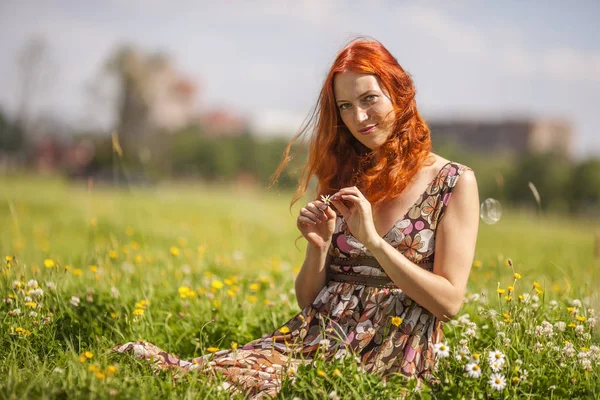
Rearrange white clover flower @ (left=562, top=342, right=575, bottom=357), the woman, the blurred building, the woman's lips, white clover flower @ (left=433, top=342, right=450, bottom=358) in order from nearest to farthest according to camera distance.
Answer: white clover flower @ (left=433, top=342, right=450, bottom=358) < the woman < white clover flower @ (left=562, top=342, right=575, bottom=357) < the woman's lips < the blurred building

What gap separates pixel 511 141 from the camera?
33.0 m

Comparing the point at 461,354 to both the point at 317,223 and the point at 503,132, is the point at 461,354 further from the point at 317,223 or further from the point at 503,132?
the point at 503,132

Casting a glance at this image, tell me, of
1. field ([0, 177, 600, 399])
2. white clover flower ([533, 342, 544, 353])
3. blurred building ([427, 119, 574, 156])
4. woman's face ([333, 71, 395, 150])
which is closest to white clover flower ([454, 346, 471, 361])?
field ([0, 177, 600, 399])

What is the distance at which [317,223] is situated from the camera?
7.82ft

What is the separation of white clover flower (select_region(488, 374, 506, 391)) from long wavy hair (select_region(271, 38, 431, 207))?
32.0 inches

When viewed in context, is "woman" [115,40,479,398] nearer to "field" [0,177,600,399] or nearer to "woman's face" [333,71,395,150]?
"woman's face" [333,71,395,150]

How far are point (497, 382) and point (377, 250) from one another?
0.66 m

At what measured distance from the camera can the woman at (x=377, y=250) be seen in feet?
7.07

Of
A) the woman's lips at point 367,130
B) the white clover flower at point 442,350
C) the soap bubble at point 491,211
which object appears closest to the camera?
the white clover flower at point 442,350

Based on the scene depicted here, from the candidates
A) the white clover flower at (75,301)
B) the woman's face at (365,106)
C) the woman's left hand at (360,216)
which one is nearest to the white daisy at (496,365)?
the woman's left hand at (360,216)

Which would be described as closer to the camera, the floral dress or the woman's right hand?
the floral dress

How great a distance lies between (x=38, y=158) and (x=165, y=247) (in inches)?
696

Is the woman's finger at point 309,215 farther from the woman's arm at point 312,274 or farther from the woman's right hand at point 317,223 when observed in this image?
the woman's arm at point 312,274

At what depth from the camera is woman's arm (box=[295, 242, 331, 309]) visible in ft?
8.14
